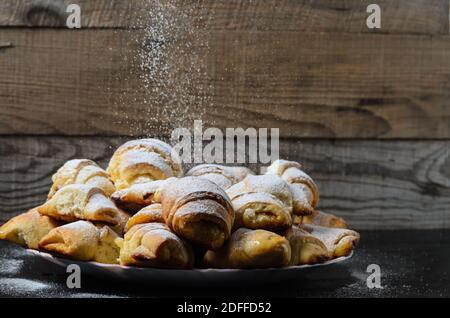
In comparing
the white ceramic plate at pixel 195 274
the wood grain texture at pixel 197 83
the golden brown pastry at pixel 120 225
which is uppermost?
the wood grain texture at pixel 197 83

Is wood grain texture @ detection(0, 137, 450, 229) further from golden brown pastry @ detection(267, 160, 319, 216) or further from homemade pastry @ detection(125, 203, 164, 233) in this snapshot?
homemade pastry @ detection(125, 203, 164, 233)

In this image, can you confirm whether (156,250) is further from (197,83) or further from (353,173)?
(353,173)

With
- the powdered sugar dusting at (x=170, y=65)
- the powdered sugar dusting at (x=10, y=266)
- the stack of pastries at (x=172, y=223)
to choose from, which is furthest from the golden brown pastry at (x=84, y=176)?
the powdered sugar dusting at (x=170, y=65)

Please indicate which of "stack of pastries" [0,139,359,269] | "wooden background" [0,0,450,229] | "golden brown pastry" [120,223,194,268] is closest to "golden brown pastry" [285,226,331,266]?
"stack of pastries" [0,139,359,269]

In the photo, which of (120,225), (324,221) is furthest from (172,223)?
(324,221)

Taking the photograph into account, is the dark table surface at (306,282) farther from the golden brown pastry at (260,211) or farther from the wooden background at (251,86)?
the wooden background at (251,86)

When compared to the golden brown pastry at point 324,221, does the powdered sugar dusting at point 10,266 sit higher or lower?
lower

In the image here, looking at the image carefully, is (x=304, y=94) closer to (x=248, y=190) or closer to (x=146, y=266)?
(x=248, y=190)
